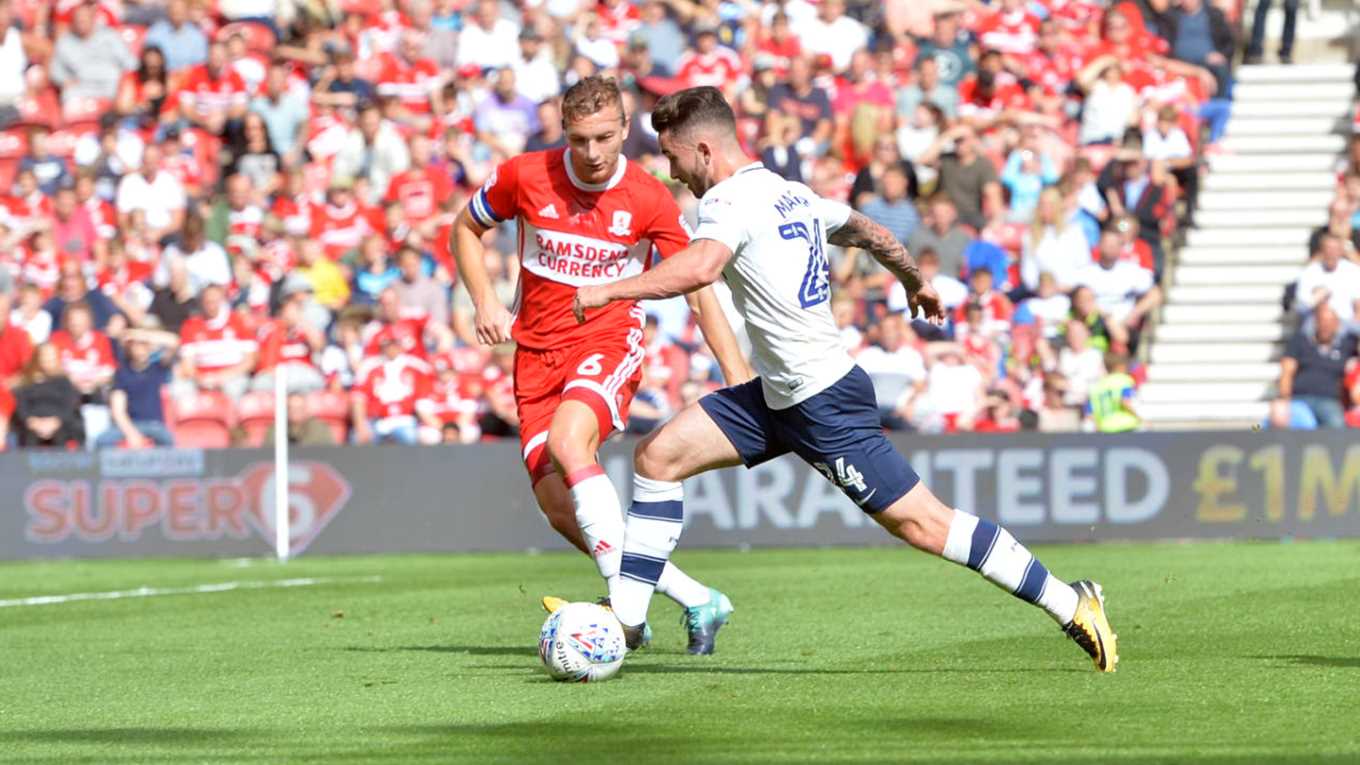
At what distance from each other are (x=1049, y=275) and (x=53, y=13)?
12.3m

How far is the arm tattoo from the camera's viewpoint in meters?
8.52

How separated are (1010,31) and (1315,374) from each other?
617 centimetres

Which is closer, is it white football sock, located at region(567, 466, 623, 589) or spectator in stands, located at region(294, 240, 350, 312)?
white football sock, located at region(567, 466, 623, 589)

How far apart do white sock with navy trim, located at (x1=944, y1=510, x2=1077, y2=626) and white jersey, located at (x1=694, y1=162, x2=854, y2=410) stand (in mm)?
735

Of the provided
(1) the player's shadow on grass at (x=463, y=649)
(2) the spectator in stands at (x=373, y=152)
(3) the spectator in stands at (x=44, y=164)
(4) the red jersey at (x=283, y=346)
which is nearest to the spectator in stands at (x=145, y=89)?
(3) the spectator in stands at (x=44, y=164)

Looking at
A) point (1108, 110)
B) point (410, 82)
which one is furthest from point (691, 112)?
point (410, 82)

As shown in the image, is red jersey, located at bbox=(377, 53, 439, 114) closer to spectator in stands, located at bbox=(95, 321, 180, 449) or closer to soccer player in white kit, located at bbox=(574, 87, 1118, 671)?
spectator in stands, located at bbox=(95, 321, 180, 449)

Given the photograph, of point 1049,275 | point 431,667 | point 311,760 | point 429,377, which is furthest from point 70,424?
point 311,760

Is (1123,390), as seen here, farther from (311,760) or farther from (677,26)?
(311,760)

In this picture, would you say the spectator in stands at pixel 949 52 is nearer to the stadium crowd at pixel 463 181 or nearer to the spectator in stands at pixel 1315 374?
the stadium crowd at pixel 463 181

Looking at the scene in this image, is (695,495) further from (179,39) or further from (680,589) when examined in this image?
(179,39)

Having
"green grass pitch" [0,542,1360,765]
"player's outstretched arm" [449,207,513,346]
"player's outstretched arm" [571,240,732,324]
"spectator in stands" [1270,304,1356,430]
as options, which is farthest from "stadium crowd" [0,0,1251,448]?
"player's outstretched arm" [571,240,732,324]

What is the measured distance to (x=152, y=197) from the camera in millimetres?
23578

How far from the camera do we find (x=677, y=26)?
24.3m
